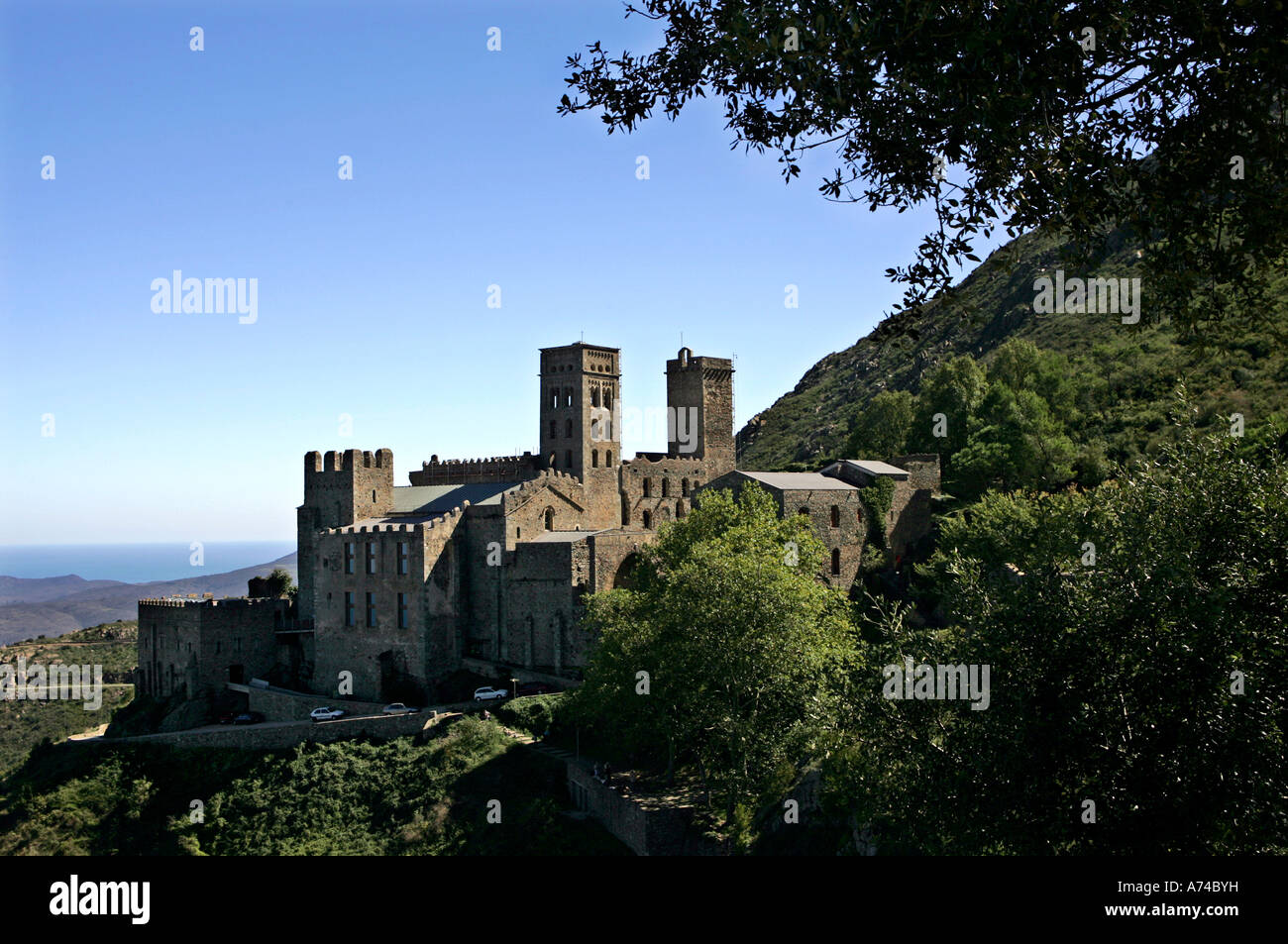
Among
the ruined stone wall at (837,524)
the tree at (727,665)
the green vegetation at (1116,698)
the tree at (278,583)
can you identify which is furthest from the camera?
the tree at (278,583)

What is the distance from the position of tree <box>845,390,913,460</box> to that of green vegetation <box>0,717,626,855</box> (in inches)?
1472

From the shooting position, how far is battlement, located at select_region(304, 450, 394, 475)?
186 ft

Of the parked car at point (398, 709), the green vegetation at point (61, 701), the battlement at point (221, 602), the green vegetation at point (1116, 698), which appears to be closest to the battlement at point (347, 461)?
the battlement at point (221, 602)

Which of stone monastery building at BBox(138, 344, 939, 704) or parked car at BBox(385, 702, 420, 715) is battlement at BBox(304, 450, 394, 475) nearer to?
stone monastery building at BBox(138, 344, 939, 704)

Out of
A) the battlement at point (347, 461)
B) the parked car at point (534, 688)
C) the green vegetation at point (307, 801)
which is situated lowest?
the green vegetation at point (307, 801)

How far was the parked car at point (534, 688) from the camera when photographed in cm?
4650

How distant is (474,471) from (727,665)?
41.3m

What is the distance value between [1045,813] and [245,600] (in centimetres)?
5138

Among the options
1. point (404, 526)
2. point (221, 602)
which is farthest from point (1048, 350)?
point (221, 602)

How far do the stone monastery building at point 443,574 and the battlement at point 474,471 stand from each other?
4.73 metres

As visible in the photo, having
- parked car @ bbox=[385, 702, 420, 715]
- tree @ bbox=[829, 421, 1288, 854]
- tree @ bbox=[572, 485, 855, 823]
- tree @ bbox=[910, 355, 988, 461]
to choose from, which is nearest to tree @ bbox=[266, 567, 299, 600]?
parked car @ bbox=[385, 702, 420, 715]

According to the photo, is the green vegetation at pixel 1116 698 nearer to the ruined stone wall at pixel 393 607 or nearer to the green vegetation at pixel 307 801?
the green vegetation at pixel 307 801

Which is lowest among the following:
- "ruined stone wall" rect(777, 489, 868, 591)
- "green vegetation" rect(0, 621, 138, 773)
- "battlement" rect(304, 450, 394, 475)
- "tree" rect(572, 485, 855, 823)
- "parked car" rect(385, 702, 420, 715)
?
"green vegetation" rect(0, 621, 138, 773)

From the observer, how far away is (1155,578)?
14.6 m
